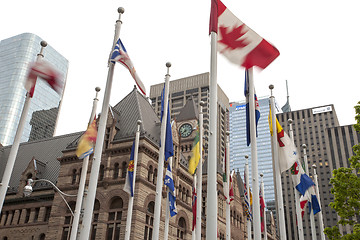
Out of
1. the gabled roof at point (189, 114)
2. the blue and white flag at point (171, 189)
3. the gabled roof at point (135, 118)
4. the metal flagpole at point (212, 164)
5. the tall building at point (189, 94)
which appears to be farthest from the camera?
the tall building at point (189, 94)

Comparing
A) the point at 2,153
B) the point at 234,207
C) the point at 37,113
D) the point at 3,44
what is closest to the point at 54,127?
the point at 37,113

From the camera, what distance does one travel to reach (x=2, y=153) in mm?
57125

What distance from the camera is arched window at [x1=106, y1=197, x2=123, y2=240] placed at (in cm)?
3400

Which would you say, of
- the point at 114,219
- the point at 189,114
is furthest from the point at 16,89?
the point at 114,219

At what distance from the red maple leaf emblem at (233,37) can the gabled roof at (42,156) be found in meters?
35.9

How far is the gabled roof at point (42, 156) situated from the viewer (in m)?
→ 47.5

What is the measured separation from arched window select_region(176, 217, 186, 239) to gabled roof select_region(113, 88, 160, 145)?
34.0 feet

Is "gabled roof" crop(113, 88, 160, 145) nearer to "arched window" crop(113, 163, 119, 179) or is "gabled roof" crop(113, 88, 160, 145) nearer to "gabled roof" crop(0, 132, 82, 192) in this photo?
"arched window" crop(113, 163, 119, 179)

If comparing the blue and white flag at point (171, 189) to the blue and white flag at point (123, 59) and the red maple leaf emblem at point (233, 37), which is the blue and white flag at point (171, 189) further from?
the red maple leaf emblem at point (233, 37)

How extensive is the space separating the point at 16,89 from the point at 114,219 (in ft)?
415

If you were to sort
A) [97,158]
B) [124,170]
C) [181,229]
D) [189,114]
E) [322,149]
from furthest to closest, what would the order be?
[322,149] < [189,114] < [181,229] < [124,170] < [97,158]

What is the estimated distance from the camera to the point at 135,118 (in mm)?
40562

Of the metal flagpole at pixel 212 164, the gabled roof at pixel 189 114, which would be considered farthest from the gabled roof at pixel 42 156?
the metal flagpole at pixel 212 164

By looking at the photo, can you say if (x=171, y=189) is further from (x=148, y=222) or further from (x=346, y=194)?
(x=148, y=222)
